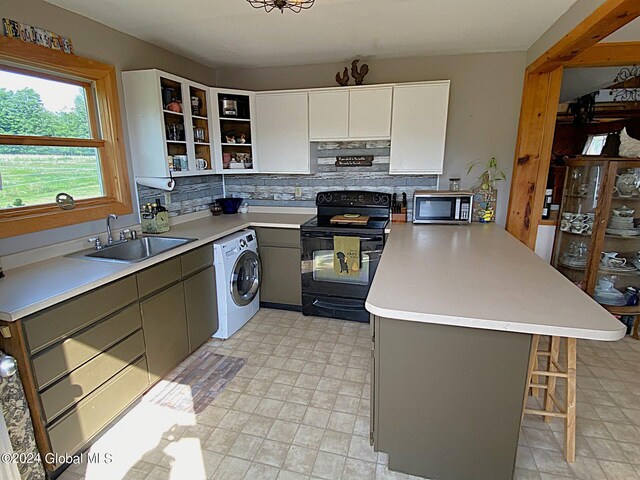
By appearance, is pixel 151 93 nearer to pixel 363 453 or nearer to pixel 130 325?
pixel 130 325

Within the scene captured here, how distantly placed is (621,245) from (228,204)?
12.3 feet

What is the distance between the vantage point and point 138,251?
2.64 m

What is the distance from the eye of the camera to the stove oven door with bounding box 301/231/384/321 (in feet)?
10.1

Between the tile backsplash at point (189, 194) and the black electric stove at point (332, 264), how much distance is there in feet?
3.82

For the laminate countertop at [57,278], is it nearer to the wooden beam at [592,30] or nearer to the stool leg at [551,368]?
the stool leg at [551,368]

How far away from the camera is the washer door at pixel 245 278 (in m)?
2.99

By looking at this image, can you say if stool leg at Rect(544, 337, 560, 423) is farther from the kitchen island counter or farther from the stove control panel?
A: the stove control panel

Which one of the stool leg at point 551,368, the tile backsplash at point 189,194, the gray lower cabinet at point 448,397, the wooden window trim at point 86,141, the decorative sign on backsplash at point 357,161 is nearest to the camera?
the gray lower cabinet at point 448,397

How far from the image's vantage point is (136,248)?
2625 mm

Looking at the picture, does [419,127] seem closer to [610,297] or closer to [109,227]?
[610,297]

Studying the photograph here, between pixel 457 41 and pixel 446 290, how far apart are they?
88.2 inches

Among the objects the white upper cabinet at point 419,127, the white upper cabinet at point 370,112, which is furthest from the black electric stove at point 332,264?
the white upper cabinet at point 370,112

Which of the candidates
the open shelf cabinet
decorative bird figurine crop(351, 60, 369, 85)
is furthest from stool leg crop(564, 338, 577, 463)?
the open shelf cabinet

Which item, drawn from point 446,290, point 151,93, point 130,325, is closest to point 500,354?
point 446,290
